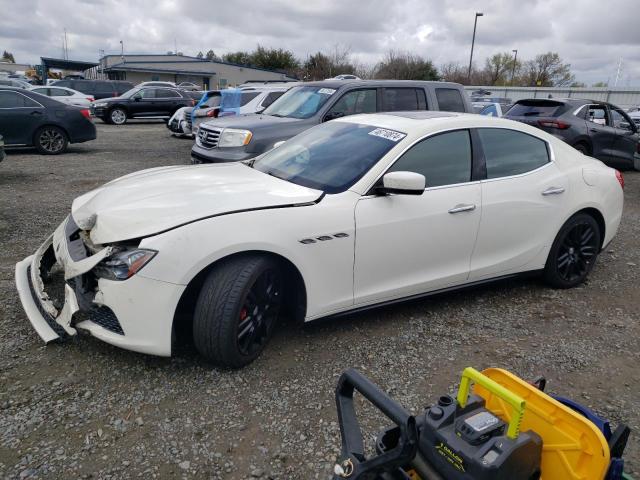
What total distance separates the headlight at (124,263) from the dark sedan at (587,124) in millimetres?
9471

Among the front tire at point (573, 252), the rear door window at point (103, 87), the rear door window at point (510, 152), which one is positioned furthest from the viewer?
the rear door window at point (103, 87)

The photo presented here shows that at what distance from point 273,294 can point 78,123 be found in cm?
994

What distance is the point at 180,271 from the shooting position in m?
2.65

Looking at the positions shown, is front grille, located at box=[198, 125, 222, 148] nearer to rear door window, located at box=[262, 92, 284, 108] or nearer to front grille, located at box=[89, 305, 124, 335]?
rear door window, located at box=[262, 92, 284, 108]

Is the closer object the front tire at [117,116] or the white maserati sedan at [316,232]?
the white maserati sedan at [316,232]

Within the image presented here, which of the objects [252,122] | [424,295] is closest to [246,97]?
[252,122]

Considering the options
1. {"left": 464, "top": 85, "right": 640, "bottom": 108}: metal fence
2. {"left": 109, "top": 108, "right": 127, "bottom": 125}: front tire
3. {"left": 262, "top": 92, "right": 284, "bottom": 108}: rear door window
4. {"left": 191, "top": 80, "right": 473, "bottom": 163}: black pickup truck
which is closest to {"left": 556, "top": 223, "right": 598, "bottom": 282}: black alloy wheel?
{"left": 191, "top": 80, "right": 473, "bottom": 163}: black pickup truck

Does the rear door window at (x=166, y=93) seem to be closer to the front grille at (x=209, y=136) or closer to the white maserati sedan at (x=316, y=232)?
the front grille at (x=209, y=136)

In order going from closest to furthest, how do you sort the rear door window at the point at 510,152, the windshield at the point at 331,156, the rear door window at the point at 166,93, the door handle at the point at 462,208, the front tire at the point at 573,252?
1. the windshield at the point at 331,156
2. the door handle at the point at 462,208
3. the rear door window at the point at 510,152
4. the front tire at the point at 573,252
5. the rear door window at the point at 166,93

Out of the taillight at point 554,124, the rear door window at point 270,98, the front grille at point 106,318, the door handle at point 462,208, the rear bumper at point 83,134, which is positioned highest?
the rear door window at point 270,98

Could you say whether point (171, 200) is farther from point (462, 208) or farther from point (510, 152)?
point (510, 152)

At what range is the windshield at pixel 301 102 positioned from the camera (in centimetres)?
745

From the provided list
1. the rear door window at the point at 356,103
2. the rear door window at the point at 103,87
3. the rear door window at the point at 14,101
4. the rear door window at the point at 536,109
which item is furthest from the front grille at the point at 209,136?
the rear door window at the point at 103,87

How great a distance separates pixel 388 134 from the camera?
3576 millimetres
